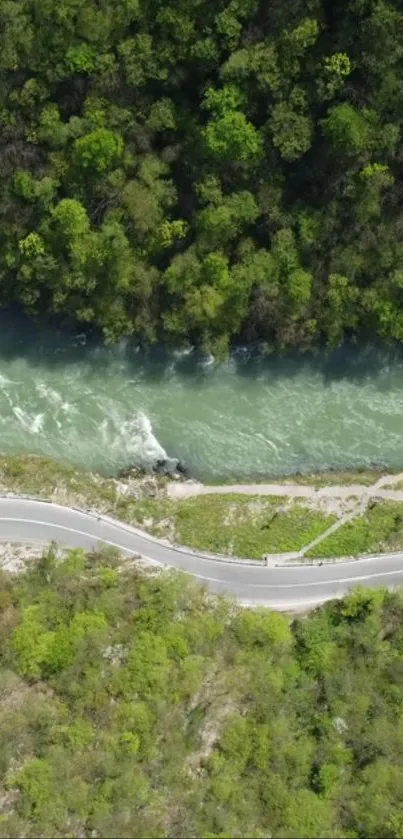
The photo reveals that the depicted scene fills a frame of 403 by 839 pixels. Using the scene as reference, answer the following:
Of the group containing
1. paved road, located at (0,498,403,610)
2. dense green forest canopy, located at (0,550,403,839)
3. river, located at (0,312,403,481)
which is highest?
river, located at (0,312,403,481)

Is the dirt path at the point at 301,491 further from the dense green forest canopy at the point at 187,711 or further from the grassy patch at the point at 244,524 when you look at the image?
the dense green forest canopy at the point at 187,711

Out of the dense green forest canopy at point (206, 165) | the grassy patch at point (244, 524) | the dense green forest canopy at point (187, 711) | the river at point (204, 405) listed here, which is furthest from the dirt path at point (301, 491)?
the dense green forest canopy at point (206, 165)

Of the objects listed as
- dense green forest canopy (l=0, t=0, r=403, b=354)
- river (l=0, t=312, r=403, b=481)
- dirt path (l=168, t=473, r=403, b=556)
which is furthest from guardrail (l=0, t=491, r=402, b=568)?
dense green forest canopy (l=0, t=0, r=403, b=354)

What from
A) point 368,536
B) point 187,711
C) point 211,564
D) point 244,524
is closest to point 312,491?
point 368,536

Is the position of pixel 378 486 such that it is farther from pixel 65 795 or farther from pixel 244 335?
pixel 65 795

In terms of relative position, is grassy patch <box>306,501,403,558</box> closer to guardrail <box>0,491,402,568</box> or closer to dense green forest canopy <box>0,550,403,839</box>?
guardrail <box>0,491,402,568</box>

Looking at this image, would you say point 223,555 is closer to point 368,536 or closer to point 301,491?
point 301,491
